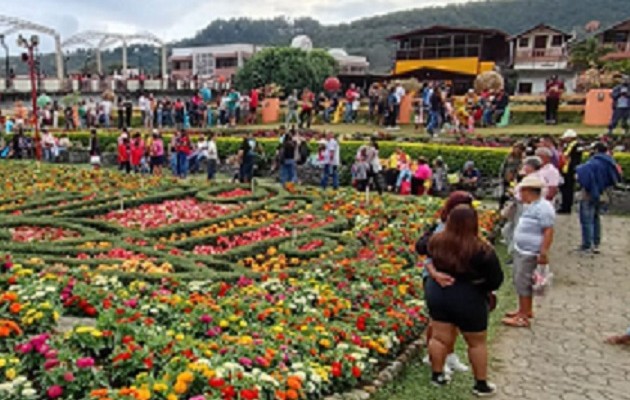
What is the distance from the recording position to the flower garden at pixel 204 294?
4.27m

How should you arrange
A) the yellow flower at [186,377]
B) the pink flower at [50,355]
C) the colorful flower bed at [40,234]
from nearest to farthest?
the yellow flower at [186,377]
the pink flower at [50,355]
the colorful flower bed at [40,234]

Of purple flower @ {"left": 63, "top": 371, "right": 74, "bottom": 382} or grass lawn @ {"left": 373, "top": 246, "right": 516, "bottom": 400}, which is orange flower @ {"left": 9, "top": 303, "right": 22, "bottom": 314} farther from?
grass lawn @ {"left": 373, "top": 246, "right": 516, "bottom": 400}

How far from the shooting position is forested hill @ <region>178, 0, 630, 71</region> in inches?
3081

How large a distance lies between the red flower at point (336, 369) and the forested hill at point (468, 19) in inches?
2907

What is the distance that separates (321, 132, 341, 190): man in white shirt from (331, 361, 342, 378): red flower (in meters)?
11.1

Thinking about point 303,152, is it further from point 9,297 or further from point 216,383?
point 216,383

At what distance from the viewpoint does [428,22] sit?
90.9 metres

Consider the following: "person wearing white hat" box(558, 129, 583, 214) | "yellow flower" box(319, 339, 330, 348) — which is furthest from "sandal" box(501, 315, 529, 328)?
"person wearing white hat" box(558, 129, 583, 214)

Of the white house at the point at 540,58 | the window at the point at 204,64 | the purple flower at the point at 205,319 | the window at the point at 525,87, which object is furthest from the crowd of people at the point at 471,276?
the window at the point at 204,64

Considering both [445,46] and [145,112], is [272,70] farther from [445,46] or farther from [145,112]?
[145,112]

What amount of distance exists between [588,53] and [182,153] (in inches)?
1145

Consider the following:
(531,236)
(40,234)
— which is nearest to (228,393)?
(531,236)

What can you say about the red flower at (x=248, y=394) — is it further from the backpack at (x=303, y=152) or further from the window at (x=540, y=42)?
the window at (x=540, y=42)

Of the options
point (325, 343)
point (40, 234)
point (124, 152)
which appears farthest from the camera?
point (124, 152)
